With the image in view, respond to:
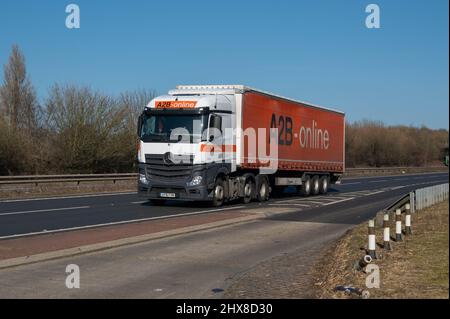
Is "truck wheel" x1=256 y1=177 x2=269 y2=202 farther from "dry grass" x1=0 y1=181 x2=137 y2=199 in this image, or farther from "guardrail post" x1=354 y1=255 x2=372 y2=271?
"guardrail post" x1=354 y1=255 x2=372 y2=271

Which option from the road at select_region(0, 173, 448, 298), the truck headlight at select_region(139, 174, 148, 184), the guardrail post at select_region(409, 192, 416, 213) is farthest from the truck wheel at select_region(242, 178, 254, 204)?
the guardrail post at select_region(409, 192, 416, 213)

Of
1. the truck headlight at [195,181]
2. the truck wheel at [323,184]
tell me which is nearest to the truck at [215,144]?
the truck headlight at [195,181]

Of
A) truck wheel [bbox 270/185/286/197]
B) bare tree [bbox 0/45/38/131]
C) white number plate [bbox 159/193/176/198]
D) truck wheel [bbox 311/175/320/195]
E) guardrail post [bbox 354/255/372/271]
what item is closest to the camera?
guardrail post [bbox 354/255/372/271]

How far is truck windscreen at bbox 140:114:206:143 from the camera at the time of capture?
20438 mm

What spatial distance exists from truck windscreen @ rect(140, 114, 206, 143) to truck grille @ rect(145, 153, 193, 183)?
57cm

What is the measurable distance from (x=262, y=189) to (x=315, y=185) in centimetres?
606

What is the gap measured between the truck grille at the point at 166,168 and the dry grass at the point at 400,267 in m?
8.35

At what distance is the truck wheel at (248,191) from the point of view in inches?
932

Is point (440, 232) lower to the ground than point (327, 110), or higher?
lower

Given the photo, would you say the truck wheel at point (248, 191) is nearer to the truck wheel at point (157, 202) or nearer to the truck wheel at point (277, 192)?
the truck wheel at point (157, 202)

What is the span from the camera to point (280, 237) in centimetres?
1429
